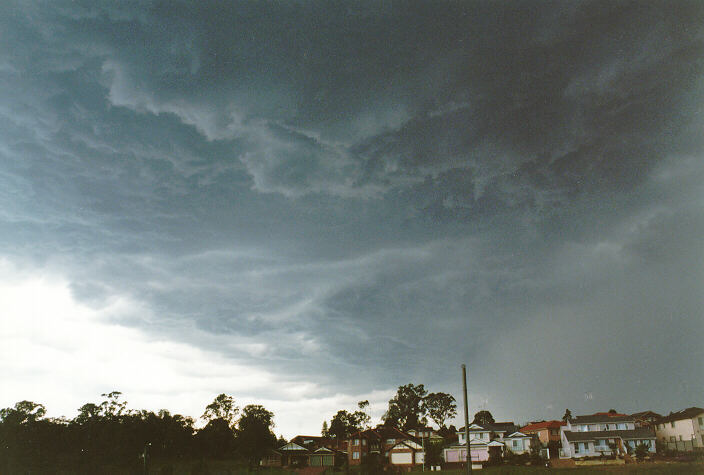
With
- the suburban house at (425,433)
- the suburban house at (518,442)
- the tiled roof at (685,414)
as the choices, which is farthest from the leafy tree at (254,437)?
the tiled roof at (685,414)

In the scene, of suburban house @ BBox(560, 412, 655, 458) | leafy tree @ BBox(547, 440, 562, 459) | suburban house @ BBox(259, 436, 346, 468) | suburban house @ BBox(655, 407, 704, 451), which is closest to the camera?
suburban house @ BBox(655, 407, 704, 451)

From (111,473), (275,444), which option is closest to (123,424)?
(275,444)

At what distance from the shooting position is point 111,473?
53.8 meters

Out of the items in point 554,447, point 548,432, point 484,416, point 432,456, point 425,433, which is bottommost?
point 432,456

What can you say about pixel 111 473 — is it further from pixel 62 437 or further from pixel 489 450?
pixel 489 450

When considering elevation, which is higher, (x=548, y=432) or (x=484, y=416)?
(x=484, y=416)

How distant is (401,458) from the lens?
91.4 meters

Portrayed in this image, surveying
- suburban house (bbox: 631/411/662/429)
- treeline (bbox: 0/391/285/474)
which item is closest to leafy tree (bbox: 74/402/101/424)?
treeline (bbox: 0/391/285/474)

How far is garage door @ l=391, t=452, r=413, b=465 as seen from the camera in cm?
9075

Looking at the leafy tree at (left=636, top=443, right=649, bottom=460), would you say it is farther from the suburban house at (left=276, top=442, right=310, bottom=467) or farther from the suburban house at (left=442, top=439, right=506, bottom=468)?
the suburban house at (left=276, top=442, right=310, bottom=467)

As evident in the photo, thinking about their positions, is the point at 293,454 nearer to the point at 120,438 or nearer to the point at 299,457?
the point at 299,457

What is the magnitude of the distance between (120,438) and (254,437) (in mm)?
23728

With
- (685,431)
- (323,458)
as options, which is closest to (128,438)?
(323,458)

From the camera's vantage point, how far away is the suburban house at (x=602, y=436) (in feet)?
259
